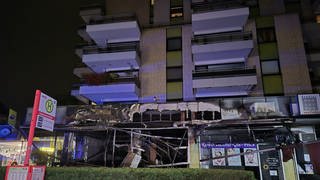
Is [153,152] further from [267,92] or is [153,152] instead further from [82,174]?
[267,92]

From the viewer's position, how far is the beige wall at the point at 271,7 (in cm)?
1854

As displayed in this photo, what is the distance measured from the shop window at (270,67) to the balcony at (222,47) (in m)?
1.42

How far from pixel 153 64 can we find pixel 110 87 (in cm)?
380

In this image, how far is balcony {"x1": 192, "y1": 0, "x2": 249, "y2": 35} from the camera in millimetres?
17188

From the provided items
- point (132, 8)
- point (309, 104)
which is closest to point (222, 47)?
point (309, 104)

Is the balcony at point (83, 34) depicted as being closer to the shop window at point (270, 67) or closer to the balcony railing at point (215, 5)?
the balcony railing at point (215, 5)

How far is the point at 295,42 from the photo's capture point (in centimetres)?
1750

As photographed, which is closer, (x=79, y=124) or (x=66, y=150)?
(x=79, y=124)

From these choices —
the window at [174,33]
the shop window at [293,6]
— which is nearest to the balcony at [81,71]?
the window at [174,33]

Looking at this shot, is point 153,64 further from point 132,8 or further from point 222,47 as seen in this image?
point 132,8

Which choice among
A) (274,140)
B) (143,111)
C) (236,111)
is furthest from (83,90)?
(274,140)

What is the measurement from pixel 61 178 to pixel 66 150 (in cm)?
627

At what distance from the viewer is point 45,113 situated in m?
4.61

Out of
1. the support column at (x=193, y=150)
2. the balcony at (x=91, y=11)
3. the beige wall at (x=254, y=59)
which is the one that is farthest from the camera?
the balcony at (x=91, y=11)
